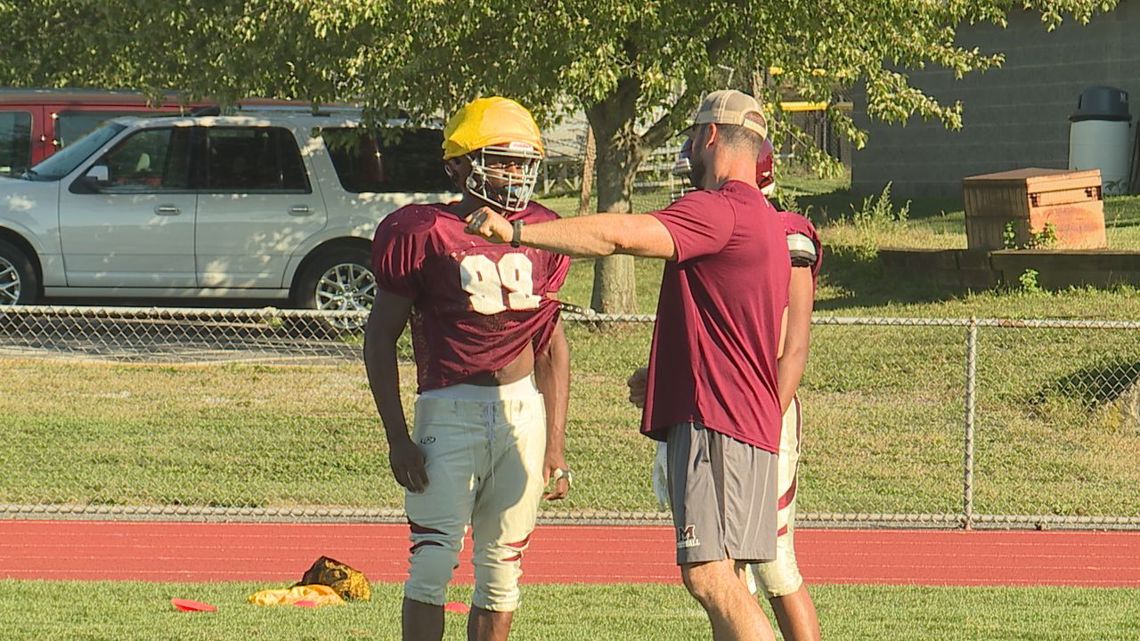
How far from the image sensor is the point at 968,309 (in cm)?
1562

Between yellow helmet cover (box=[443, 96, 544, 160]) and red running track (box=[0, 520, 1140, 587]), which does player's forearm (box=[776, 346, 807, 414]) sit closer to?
yellow helmet cover (box=[443, 96, 544, 160])

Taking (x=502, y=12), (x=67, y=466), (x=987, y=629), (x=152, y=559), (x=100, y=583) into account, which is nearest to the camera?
(x=987, y=629)

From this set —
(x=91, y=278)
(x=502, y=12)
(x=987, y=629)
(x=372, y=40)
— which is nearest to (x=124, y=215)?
(x=91, y=278)

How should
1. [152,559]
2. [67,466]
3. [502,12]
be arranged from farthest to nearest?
[502,12] < [67,466] < [152,559]

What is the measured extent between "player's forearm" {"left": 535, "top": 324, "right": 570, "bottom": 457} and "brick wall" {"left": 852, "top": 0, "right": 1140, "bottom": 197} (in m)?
20.2

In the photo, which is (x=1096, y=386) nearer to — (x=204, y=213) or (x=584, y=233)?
(x=204, y=213)

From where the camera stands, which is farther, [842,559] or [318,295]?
[318,295]

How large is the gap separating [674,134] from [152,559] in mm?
8165

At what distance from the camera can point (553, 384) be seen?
5.52 meters

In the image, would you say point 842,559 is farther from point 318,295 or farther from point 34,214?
point 34,214

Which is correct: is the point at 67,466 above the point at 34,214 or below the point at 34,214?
below

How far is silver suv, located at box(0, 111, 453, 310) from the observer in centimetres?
1570

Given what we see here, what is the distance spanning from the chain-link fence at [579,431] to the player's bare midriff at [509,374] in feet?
13.3

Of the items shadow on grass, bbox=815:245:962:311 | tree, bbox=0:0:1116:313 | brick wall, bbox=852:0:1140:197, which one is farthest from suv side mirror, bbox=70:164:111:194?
brick wall, bbox=852:0:1140:197
